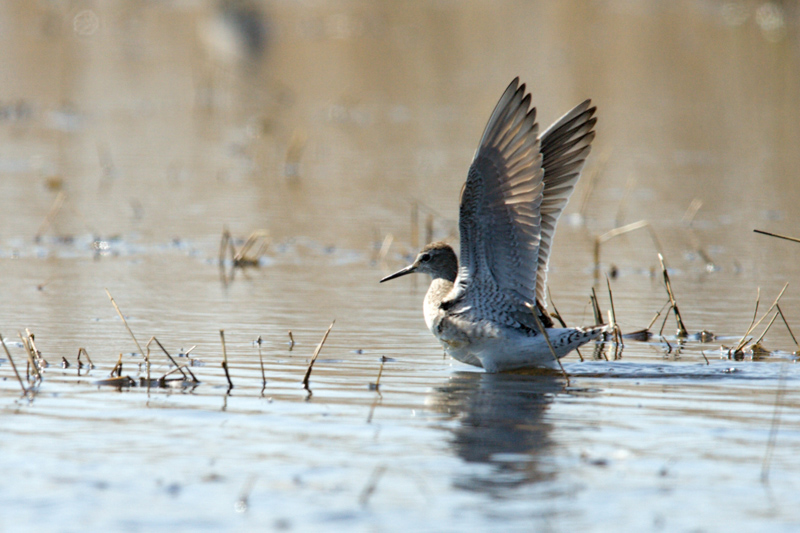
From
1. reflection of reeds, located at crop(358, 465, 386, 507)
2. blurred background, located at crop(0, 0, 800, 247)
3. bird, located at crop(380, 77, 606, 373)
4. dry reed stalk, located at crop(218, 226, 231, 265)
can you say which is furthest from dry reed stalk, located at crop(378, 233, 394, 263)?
reflection of reeds, located at crop(358, 465, 386, 507)

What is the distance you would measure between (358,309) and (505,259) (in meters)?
2.12

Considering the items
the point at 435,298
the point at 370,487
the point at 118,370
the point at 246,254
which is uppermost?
the point at 246,254

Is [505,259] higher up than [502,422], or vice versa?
[505,259]

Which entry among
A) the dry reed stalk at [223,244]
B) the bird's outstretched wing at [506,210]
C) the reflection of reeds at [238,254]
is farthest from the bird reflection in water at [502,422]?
the dry reed stalk at [223,244]

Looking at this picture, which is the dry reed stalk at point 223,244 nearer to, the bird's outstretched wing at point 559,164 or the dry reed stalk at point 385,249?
the dry reed stalk at point 385,249

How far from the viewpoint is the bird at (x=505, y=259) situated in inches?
262

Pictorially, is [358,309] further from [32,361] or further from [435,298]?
[32,361]

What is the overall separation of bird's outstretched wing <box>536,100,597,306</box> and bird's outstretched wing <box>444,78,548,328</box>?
46 centimetres

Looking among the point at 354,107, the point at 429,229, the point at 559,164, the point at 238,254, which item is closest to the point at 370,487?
the point at 559,164

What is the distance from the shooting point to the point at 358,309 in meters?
8.70

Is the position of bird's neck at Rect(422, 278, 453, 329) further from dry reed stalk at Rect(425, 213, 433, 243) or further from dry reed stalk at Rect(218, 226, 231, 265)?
dry reed stalk at Rect(425, 213, 433, 243)

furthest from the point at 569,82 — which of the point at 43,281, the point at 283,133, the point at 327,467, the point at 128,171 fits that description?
the point at 327,467

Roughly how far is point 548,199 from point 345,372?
187cm

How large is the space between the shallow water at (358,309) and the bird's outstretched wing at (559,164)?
33.0 inches
